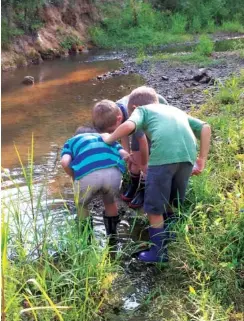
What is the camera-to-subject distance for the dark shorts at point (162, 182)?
344 cm

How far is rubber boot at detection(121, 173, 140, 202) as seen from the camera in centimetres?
445

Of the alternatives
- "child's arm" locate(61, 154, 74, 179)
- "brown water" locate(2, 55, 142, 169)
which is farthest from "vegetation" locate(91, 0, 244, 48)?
"child's arm" locate(61, 154, 74, 179)

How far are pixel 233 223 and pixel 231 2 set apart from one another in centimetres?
2864

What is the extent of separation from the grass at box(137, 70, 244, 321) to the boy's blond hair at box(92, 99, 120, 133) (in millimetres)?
879

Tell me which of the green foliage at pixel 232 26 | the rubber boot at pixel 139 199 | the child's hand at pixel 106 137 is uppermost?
the child's hand at pixel 106 137

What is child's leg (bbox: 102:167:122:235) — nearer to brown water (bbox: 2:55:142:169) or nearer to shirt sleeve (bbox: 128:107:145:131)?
shirt sleeve (bbox: 128:107:145:131)

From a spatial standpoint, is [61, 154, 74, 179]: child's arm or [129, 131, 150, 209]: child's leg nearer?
[61, 154, 74, 179]: child's arm

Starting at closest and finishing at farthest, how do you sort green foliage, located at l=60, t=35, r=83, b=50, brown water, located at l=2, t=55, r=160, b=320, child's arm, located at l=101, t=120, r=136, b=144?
child's arm, located at l=101, t=120, r=136, b=144 → brown water, located at l=2, t=55, r=160, b=320 → green foliage, located at l=60, t=35, r=83, b=50

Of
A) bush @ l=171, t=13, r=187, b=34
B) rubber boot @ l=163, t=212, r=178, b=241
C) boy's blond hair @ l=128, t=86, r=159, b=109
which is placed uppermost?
boy's blond hair @ l=128, t=86, r=159, b=109

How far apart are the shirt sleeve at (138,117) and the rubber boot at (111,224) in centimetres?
82

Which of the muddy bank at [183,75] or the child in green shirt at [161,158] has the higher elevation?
the child in green shirt at [161,158]

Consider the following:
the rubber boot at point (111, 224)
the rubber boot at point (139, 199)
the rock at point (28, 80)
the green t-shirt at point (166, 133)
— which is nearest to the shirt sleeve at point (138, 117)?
the green t-shirt at point (166, 133)

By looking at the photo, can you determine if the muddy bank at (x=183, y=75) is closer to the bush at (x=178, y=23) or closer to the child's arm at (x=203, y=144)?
the child's arm at (x=203, y=144)

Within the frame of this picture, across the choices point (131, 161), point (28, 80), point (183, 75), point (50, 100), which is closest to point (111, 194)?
point (131, 161)
